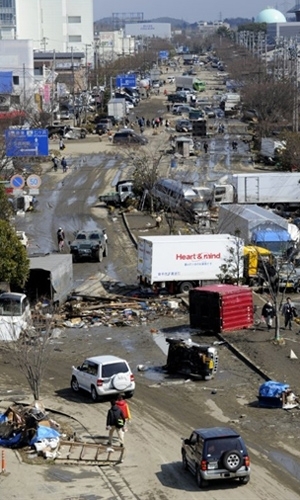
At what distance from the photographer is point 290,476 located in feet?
55.5

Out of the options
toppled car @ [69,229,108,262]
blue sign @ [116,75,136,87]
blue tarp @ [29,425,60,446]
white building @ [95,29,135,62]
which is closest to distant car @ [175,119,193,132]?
blue sign @ [116,75,136,87]

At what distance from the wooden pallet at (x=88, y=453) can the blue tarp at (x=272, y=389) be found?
369cm

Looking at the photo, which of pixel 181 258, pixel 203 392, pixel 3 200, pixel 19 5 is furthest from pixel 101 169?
pixel 19 5

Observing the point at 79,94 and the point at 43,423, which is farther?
the point at 79,94

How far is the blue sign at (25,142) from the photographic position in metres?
52.5

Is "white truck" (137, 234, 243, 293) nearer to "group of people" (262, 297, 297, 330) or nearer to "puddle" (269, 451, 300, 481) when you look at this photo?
"group of people" (262, 297, 297, 330)

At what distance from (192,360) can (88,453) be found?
5266 millimetres

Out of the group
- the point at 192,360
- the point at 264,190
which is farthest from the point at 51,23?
the point at 192,360

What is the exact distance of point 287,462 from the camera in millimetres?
17625

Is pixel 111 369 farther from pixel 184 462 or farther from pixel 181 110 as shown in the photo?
pixel 181 110

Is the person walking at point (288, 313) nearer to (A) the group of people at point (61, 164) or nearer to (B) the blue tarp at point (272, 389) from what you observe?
(B) the blue tarp at point (272, 389)

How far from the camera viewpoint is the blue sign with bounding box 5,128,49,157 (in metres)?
52.5

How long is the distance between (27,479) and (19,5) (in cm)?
12083

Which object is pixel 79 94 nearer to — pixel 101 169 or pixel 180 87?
pixel 180 87
